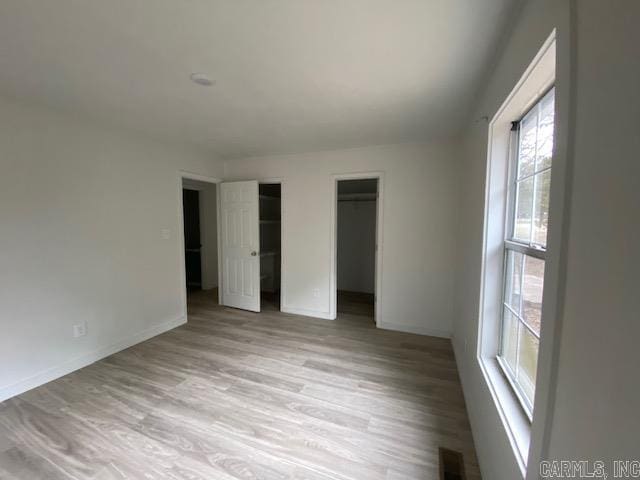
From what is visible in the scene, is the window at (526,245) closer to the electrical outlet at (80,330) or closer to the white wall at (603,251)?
the white wall at (603,251)

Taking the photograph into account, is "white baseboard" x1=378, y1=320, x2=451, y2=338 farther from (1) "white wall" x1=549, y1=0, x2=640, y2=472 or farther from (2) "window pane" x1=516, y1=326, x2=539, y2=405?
(1) "white wall" x1=549, y1=0, x2=640, y2=472

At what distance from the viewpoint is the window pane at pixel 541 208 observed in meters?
1.15

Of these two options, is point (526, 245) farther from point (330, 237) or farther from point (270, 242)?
point (270, 242)

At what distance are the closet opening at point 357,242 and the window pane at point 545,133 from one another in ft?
12.4

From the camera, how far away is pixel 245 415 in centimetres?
193

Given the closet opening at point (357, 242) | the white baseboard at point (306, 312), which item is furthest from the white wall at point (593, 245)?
the closet opening at point (357, 242)

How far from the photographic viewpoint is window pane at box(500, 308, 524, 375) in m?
1.44

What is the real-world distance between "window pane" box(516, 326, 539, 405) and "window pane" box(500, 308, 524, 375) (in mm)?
85

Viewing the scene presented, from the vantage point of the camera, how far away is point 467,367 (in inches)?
81.6

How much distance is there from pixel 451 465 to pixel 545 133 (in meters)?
1.87

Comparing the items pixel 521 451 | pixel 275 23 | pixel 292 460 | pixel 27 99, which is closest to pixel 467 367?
pixel 521 451

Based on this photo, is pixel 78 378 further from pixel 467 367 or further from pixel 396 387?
pixel 467 367

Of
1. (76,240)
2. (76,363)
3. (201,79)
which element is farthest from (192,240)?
(201,79)

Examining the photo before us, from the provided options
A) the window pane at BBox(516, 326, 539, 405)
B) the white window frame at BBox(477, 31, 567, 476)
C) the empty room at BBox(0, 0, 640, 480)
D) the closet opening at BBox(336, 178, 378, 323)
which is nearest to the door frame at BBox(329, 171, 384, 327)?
the empty room at BBox(0, 0, 640, 480)
